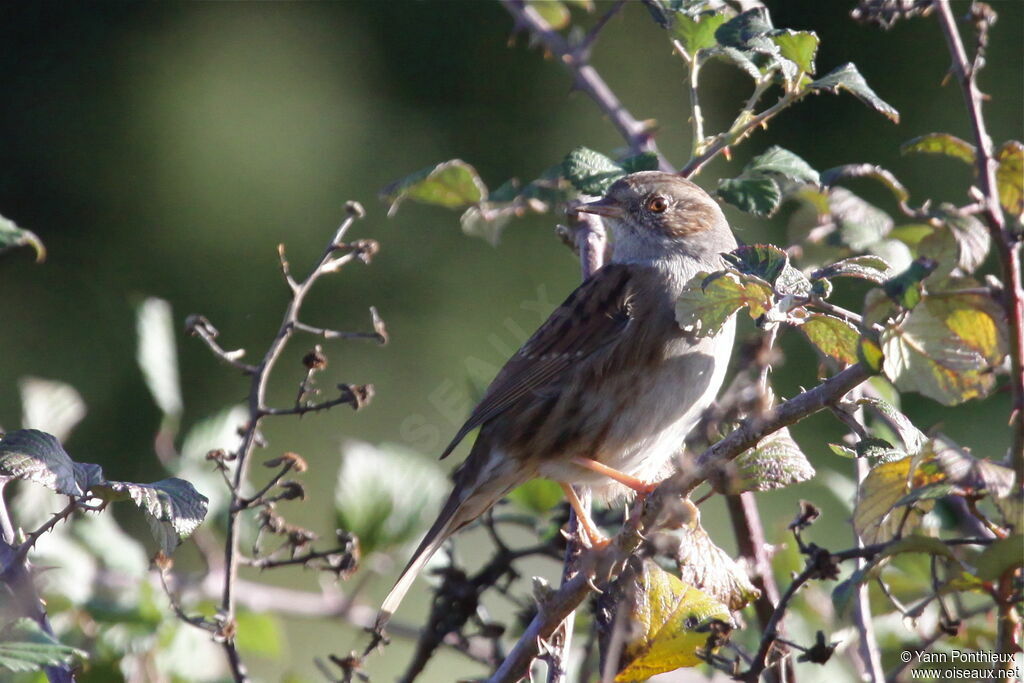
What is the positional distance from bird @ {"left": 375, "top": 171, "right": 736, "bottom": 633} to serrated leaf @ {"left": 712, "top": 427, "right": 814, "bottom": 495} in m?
0.78

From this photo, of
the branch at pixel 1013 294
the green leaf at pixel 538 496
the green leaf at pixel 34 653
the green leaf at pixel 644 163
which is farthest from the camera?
the green leaf at pixel 538 496

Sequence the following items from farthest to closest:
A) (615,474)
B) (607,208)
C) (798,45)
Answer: (607,208) → (615,474) → (798,45)

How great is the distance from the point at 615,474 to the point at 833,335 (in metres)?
1.12

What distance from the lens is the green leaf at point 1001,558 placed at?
57.9 inches

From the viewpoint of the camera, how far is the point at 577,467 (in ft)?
9.76

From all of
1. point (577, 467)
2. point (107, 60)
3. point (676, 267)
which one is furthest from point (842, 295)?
point (107, 60)

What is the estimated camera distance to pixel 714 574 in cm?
200

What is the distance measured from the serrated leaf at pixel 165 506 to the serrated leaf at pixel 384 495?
0.77m

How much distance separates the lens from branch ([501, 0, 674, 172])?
104 inches

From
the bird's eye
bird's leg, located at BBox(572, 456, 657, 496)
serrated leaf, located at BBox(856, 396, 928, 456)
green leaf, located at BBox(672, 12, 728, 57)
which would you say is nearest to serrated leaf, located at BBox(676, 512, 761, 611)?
serrated leaf, located at BBox(856, 396, 928, 456)

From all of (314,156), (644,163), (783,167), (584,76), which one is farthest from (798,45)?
(314,156)

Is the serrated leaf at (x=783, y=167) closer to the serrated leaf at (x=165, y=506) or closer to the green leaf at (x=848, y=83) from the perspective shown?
the green leaf at (x=848, y=83)

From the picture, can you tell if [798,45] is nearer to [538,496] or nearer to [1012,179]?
[1012,179]

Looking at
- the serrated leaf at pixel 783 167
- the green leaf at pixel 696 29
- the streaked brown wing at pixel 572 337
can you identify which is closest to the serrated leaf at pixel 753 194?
the serrated leaf at pixel 783 167
